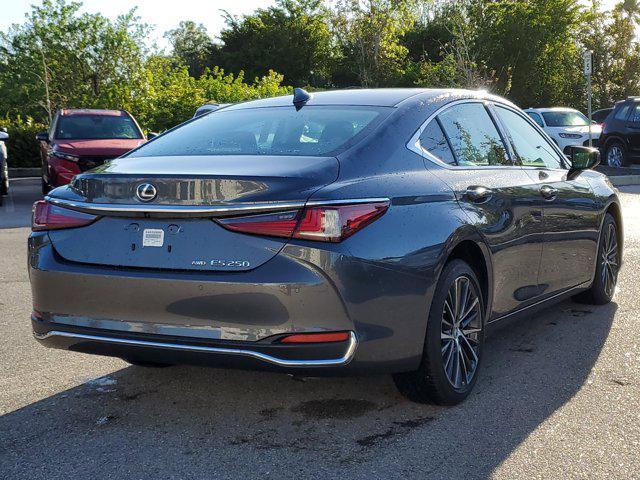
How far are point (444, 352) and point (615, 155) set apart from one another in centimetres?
2041

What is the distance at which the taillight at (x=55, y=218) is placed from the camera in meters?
4.04

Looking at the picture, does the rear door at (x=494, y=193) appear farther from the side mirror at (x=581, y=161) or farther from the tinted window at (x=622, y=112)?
the tinted window at (x=622, y=112)

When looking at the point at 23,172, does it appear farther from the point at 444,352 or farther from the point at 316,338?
the point at 316,338

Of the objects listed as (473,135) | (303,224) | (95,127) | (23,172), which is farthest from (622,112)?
(303,224)

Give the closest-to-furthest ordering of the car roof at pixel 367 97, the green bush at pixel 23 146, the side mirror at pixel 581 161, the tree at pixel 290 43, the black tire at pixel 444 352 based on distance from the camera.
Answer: the black tire at pixel 444 352 → the car roof at pixel 367 97 → the side mirror at pixel 581 161 → the green bush at pixel 23 146 → the tree at pixel 290 43

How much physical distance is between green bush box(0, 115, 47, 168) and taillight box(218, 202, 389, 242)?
25.2 m

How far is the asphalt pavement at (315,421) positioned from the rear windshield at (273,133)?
1.03 m

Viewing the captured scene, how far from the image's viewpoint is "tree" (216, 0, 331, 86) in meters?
55.2

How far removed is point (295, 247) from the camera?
3658mm

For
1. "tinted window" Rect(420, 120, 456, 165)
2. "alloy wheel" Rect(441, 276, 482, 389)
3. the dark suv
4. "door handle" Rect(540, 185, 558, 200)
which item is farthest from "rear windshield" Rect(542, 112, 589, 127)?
"alloy wheel" Rect(441, 276, 482, 389)

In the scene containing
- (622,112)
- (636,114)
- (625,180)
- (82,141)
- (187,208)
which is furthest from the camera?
(622,112)

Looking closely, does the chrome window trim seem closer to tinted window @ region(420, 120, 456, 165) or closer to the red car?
tinted window @ region(420, 120, 456, 165)

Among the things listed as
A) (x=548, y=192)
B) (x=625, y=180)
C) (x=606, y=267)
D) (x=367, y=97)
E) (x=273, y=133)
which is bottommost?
(x=625, y=180)

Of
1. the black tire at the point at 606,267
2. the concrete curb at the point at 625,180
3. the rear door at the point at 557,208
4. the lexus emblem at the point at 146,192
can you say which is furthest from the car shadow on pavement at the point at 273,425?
the concrete curb at the point at 625,180
